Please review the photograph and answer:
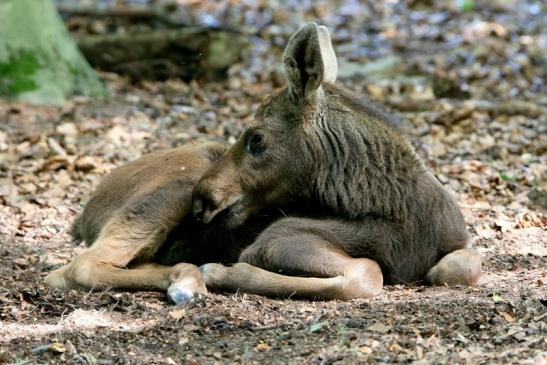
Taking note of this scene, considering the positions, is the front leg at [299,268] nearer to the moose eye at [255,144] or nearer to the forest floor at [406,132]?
the forest floor at [406,132]

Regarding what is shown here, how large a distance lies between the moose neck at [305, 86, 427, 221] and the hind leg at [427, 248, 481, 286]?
17.2 inches

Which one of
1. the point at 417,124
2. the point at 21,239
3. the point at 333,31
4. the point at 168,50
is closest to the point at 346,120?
the point at 21,239

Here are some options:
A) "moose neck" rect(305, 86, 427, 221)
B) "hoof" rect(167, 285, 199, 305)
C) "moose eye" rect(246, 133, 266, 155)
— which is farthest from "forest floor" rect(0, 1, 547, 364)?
"moose eye" rect(246, 133, 266, 155)

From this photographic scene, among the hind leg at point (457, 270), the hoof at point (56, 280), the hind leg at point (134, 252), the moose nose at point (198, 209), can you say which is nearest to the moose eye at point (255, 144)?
the moose nose at point (198, 209)

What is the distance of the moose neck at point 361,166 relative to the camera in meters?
6.69

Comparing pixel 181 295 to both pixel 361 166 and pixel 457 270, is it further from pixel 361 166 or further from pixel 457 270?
pixel 457 270

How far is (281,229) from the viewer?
22.0 feet

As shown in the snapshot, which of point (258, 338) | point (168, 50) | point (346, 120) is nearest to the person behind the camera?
point (258, 338)

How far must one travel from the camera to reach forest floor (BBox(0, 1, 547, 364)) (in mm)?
5238

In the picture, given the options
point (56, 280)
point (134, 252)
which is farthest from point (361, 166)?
point (56, 280)

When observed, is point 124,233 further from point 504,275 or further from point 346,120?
point 504,275

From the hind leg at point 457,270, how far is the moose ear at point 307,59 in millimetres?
1538

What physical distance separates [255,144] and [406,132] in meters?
1.15

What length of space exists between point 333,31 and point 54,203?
1039 cm
